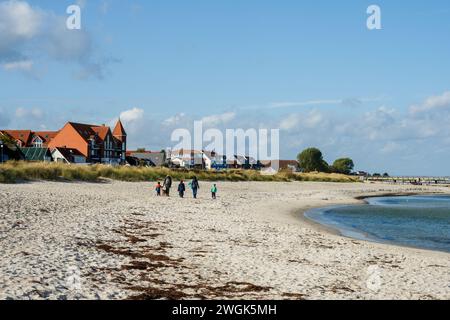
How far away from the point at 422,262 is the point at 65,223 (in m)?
12.8

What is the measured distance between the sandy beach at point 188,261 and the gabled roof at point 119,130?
85807 millimetres

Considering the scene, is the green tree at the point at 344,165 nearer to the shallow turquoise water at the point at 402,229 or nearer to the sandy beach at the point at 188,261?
the shallow turquoise water at the point at 402,229

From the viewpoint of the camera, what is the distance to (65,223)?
1805 centimetres

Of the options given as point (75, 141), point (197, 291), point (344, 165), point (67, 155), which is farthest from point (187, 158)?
point (197, 291)

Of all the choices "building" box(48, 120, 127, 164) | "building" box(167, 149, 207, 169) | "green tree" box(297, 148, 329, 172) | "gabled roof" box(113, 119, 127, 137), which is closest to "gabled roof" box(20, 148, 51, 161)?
"building" box(48, 120, 127, 164)

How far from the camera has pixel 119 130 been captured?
107 meters

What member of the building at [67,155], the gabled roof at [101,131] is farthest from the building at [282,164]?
the building at [67,155]

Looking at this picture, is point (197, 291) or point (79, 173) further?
point (79, 173)

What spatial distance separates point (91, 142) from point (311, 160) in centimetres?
7896

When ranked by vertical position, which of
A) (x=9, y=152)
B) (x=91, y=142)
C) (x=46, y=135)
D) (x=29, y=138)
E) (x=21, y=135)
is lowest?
(x=9, y=152)

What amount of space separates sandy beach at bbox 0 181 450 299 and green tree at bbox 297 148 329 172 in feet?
423

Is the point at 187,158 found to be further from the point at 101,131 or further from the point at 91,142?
the point at 91,142
